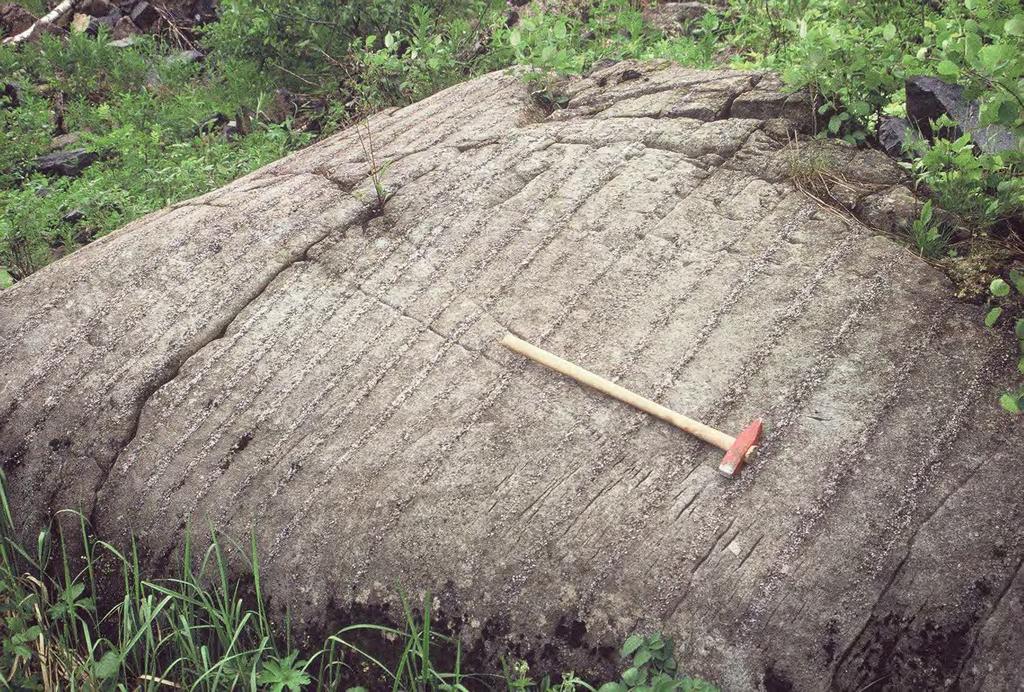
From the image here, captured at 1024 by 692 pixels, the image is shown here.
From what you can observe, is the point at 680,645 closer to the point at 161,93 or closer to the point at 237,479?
the point at 237,479

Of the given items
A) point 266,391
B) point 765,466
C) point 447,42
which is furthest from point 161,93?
point 765,466

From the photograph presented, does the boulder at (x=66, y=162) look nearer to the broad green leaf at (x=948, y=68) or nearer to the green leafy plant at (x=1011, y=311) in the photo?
the broad green leaf at (x=948, y=68)

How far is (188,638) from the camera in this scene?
2361mm

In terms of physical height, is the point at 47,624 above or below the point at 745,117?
below

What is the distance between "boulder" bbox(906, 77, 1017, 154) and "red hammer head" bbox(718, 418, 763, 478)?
4.06ft

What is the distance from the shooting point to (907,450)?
2.34 metres

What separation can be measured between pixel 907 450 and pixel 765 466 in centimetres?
38

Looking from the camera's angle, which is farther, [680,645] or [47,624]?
[47,624]

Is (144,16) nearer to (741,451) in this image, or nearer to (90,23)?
(90,23)

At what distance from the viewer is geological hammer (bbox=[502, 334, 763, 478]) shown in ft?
7.87

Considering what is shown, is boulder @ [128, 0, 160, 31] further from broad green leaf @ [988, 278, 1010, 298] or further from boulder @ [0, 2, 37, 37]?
broad green leaf @ [988, 278, 1010, 298]

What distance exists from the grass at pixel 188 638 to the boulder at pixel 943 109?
1959 millimetres

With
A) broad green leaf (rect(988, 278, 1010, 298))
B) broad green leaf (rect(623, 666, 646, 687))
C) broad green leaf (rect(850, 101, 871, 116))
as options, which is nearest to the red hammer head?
broad green leaf (rect(623, 666, 646, 687))

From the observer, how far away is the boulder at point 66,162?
17.7ft
